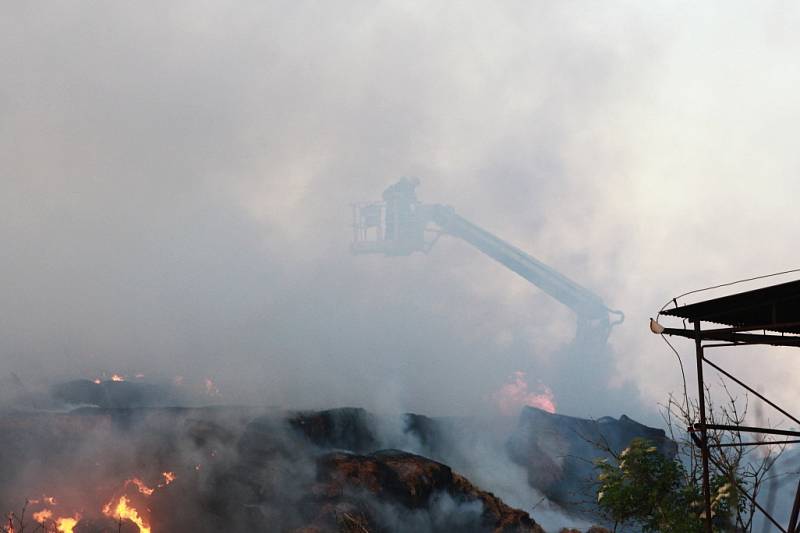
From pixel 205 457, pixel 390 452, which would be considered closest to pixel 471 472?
pixel 390 452

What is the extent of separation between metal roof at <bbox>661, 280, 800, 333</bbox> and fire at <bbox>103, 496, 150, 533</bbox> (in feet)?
88.0

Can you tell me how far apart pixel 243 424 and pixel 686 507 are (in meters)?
Answer: 28.0

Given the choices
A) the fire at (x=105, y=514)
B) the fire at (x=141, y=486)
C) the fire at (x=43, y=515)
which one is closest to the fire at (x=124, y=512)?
the fire at (x=105, y=514)

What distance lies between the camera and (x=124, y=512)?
2955cm

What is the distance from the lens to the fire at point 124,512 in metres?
29.1

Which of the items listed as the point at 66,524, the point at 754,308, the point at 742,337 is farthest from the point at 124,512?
the point at 754,308

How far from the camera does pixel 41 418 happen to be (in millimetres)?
34094

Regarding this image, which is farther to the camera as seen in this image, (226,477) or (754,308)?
(226,477)

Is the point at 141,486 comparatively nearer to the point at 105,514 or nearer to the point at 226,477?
the point at 105,514

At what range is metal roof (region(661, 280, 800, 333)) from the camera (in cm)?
1127

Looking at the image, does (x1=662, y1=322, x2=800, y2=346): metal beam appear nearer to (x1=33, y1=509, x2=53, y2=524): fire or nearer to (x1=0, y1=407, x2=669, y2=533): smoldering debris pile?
(x1=0, y1=407, x2=669, y2=533): smoldering debris pile

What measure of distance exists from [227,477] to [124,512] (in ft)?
16.8

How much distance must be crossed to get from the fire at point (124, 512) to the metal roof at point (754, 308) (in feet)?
88.0

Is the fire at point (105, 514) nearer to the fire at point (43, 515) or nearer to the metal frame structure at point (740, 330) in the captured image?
the fire at point (43, 515)
